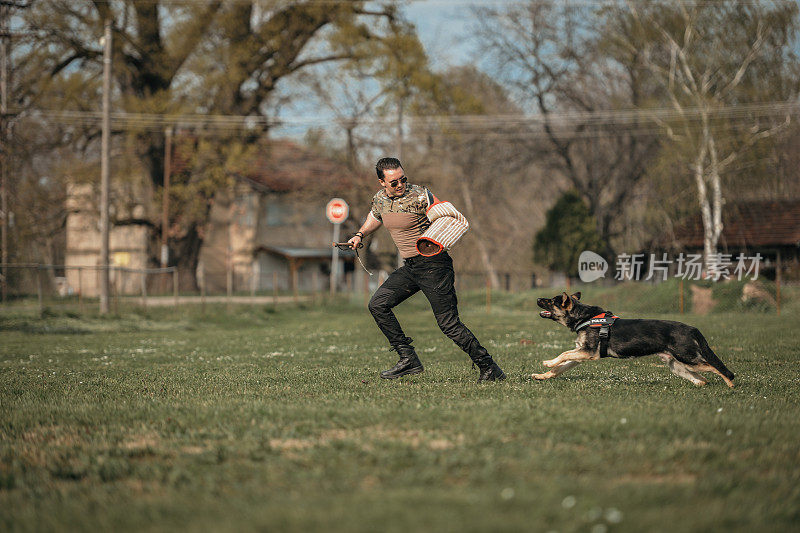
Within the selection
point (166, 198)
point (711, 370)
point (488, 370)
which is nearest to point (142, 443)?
point (488, 370)

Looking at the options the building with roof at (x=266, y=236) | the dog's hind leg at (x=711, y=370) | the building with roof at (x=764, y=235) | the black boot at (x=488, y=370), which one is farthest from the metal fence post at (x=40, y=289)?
the building with roof at (x=764, y=235)

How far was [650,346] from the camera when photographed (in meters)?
7.92

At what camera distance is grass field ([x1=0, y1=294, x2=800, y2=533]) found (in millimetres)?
3494

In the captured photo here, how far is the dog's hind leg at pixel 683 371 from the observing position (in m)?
7.98

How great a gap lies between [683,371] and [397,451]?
182 inches

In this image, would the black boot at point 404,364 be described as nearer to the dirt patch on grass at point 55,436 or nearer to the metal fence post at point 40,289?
the dirt patch on grass at point 55,436

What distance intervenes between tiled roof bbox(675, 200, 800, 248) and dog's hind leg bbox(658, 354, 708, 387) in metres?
32.3

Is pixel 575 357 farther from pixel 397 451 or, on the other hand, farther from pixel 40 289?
pixel 40 289

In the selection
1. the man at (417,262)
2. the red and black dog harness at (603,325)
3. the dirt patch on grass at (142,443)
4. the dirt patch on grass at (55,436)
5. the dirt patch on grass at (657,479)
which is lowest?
the dirt patch on grass at (55,436)

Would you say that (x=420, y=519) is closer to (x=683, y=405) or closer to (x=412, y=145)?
(x=683, y=405)

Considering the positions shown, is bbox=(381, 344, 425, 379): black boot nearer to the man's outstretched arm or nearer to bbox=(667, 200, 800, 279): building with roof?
the man's outstretched arm

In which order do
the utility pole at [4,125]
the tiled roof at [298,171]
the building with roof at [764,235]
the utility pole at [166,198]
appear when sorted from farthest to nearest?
the tiled roof at [298,171] → the building with roof at [764,235] → the utility pole at [166,198] → the utility pole at [4,125]

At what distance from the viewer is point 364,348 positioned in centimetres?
1306

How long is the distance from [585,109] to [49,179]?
1072 inches
